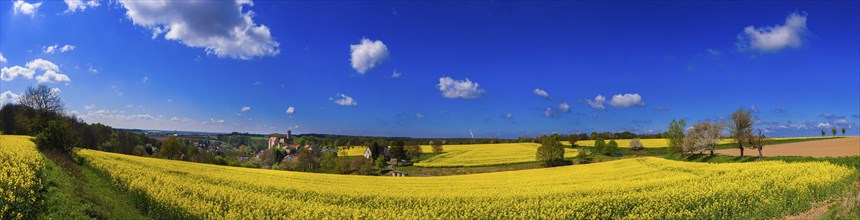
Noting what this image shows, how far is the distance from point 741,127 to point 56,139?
65795mm

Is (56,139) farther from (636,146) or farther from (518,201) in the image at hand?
(636,146)

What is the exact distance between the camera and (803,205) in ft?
51.5

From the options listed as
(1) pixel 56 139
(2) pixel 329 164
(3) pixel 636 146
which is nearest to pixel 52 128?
(1) pixel 56 139

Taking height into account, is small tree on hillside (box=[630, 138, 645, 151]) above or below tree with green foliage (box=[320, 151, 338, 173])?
above

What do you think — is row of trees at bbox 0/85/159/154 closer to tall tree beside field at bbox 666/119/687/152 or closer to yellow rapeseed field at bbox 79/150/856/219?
yellow rapeseed field at bbox 79/150/856/219

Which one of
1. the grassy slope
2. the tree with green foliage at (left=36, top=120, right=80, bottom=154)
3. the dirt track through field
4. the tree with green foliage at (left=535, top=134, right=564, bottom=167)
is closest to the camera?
the grassy slope

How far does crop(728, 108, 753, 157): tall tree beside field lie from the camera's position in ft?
145

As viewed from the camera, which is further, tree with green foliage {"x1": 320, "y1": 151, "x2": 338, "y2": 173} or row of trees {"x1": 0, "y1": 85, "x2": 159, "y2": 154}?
tree with green foliage {"x1": 320, "y1": 151, "x2": 338, "y2": 173}

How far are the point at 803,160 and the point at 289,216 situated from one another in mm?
37950

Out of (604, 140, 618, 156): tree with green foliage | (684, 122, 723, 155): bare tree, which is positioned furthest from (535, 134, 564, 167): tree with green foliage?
(604, 140, 618, 156): tree with green foliage

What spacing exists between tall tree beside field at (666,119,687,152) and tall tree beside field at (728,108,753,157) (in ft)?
63.7

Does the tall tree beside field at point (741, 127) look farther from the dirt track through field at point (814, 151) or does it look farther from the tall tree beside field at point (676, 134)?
the tall tree beside field at point (676, 134)

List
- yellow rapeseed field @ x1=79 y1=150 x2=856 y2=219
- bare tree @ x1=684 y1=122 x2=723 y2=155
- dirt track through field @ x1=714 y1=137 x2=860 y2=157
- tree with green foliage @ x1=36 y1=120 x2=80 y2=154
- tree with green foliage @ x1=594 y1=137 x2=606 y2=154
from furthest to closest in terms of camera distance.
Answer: tree with green foliage @ x1=594 y1=137 x2=606 y2=154, bare tree @ x1=684 y1=122 x2=723 y2=155, dirt track through field @ x1=714 y1=137 x2=860 y2=157, tree with green foliage @ x1=36 y1=120 x2=80 y2=154, yellow rapeseed field @ x1=79 y1=150 x2=856 y2=219

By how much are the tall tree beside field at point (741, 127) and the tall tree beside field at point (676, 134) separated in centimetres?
1941
